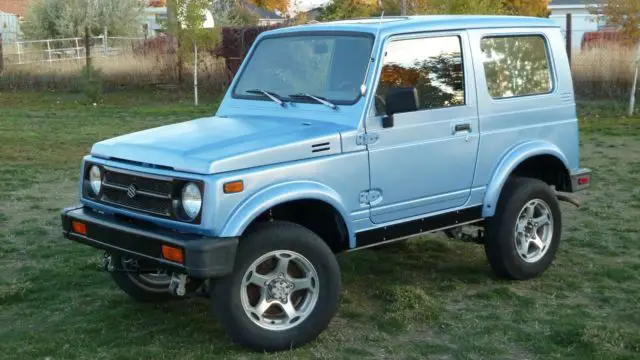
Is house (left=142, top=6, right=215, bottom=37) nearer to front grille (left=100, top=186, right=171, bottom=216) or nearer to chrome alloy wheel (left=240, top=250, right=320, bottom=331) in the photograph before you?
front grille (left=100, top=186, right=171, bottom=216)

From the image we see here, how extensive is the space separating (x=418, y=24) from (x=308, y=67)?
83cm

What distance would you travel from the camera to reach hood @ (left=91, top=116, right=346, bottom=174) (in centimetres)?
501

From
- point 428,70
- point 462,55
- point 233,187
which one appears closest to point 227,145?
point 233,187

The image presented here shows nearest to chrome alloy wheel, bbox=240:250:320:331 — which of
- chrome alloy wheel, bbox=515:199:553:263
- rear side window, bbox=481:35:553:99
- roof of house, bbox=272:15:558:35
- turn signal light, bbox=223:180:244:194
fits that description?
turn signal light, bbox=223:180:244:194

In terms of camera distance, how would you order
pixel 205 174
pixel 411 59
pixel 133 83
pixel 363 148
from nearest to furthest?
1. pixel 205 174
2. pixel 363 148
3. pixel 411 59
4. pixel 133 83

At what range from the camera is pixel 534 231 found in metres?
6.77

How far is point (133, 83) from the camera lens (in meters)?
25.7

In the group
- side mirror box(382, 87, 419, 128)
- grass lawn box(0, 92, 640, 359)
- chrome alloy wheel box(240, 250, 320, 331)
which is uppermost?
side mirror box(382, 87, 419, 128)

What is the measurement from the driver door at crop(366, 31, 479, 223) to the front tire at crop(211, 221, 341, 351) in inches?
25.3

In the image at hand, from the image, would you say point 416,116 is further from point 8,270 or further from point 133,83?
point 133,83

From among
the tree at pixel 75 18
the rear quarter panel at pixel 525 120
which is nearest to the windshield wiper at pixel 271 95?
the rear quarter panel at pixel 525 120

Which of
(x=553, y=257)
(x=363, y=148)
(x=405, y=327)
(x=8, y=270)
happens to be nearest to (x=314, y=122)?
(x=363, y=148)

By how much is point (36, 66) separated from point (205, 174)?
23163mm

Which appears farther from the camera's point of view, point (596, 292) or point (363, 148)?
point (596, 292)
